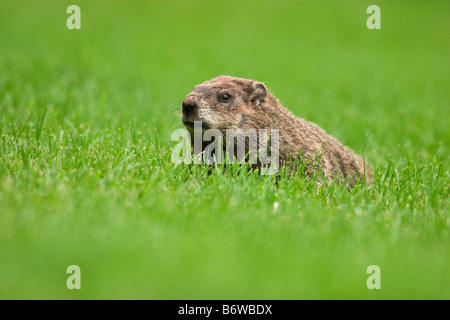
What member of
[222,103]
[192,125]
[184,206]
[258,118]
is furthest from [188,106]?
[184,206]

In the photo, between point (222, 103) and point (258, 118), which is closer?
point (222, 103)

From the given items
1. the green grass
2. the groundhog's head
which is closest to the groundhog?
the groundhog's head

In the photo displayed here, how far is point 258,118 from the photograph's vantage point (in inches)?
231

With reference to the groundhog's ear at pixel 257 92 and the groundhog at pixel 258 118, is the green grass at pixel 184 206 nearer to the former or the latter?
the groundhog at pixel 258 118

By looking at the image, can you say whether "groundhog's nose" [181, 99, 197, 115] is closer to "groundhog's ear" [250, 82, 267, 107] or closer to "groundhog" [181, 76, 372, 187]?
"groundhog" [181, 76, 372, 187]

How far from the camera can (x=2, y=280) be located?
10.7 ft

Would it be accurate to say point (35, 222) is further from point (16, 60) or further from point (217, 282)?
point (16, 60)

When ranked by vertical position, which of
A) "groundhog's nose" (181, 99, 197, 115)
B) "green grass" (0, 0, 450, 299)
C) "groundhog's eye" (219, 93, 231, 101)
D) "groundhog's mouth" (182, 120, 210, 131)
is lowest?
"green grass" (0, 0, 450, 299)

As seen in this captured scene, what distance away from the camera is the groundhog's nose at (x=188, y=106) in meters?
5.44

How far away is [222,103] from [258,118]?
420 mm

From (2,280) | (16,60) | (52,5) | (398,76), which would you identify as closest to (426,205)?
(2,280)

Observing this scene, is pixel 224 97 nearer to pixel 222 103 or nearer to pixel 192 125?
pixel 222 103

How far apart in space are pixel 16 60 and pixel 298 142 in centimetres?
754

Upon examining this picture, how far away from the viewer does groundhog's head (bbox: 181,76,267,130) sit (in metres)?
5.49
